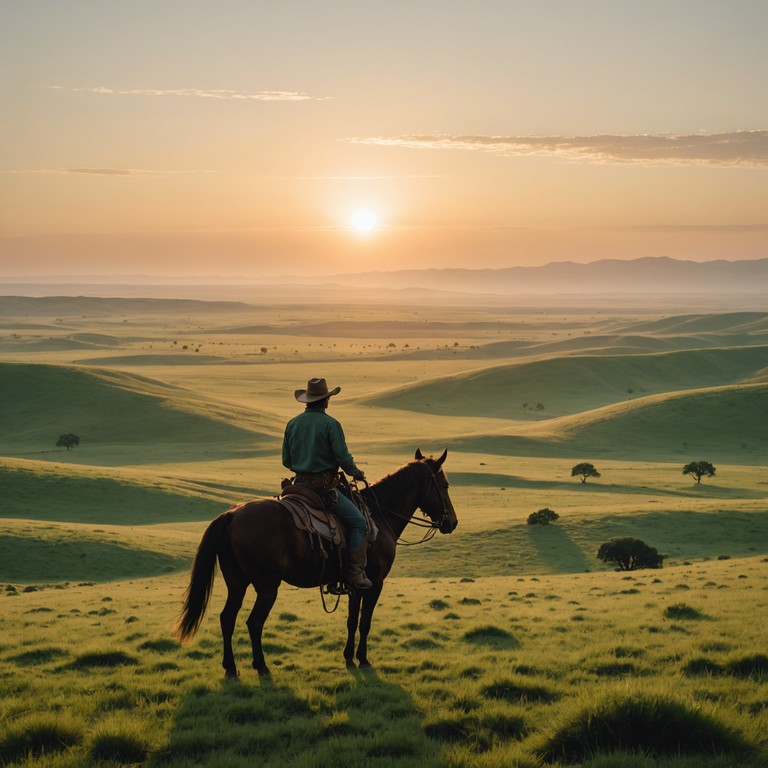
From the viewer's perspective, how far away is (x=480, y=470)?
63.5 metres

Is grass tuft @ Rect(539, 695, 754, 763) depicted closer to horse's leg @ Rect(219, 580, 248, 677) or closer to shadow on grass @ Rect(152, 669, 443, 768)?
shadow on grass @ Rect(152, 669, 443, 768)

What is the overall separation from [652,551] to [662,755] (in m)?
26.8

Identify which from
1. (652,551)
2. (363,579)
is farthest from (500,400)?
(363,579)

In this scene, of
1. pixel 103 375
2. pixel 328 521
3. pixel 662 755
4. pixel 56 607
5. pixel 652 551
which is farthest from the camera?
pixel 103 375

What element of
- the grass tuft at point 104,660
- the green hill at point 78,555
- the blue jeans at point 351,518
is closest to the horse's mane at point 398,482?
the blue jeans at point 351,518

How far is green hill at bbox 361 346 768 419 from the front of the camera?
4528 inches

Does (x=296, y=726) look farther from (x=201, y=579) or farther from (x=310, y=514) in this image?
(x=310, y=514)

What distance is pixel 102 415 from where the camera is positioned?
88000mm

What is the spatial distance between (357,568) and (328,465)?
5.44ft

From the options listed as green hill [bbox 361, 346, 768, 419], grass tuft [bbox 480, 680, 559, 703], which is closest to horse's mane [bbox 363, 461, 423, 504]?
grass tuft [bbox 480, 680, 559, 703]

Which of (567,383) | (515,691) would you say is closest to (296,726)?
(515,691)

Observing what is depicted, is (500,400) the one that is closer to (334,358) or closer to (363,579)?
(334,358)

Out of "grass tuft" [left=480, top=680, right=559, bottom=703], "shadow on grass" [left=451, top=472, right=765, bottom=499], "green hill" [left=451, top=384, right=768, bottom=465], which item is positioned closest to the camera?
"grass tuft" [left=480, top=680, right=559, bottom=703]

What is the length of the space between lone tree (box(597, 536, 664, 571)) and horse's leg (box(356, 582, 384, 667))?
73.4 feet
